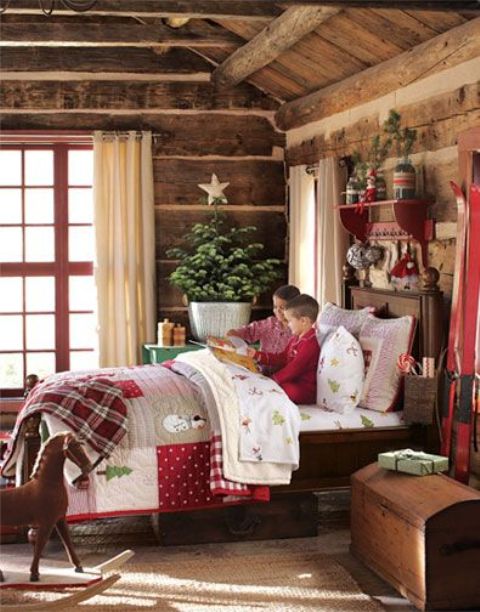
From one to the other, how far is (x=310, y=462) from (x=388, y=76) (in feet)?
8.23

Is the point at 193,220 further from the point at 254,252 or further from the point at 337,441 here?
the point at 337,441

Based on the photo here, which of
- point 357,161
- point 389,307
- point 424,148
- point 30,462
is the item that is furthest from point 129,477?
point 357,161

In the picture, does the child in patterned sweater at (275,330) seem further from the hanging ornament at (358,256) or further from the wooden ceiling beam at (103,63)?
Answer: the wooden ceiling beam at (103,63)

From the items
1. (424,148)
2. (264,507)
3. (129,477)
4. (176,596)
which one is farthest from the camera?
(424,148)

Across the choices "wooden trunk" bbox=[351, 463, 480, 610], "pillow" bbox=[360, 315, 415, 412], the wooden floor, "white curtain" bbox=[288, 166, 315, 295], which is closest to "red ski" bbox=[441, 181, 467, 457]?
"pillow" bbox=[360, 315, 415, 412]

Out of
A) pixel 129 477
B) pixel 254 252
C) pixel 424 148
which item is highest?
pixel 424 148

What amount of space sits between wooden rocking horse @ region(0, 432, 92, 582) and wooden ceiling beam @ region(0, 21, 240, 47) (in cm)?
445

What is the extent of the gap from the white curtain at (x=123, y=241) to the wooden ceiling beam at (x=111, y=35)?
95 cm

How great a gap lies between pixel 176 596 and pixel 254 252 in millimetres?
4644

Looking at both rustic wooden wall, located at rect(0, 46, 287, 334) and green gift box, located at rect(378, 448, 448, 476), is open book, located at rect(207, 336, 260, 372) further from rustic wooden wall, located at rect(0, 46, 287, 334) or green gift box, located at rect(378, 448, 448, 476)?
rustic wooden wall, located at rect(0, 46, 287, 334)

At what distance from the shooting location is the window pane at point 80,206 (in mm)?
9164

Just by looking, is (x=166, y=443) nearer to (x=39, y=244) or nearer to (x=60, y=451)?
(x=60, y=451)

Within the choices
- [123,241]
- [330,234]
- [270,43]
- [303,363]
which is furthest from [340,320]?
[123,241]

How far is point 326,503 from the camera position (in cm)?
643
